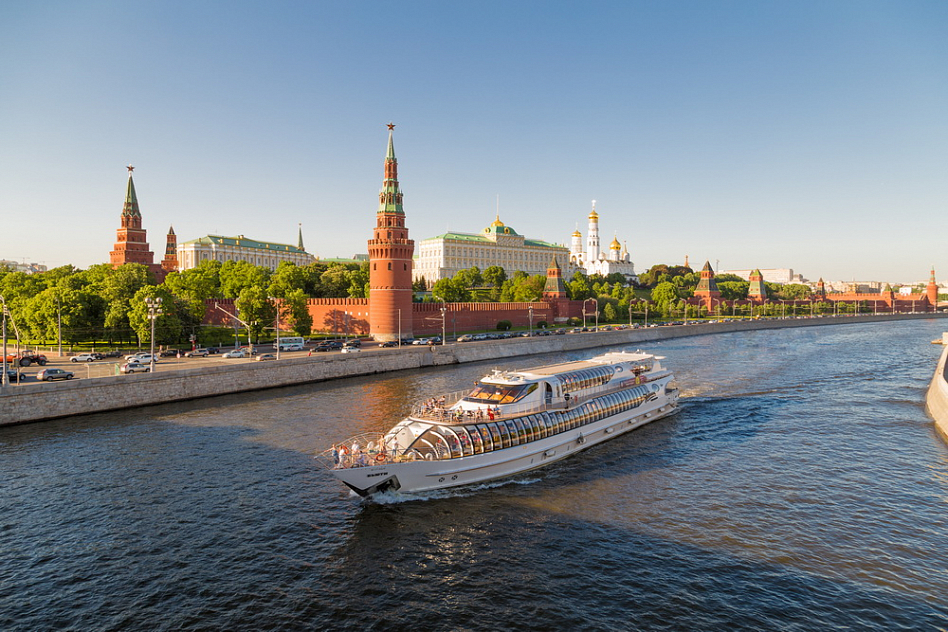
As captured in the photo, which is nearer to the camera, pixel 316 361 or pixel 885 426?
pixel 885 426

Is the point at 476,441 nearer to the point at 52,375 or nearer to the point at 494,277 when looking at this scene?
the point at 52,375

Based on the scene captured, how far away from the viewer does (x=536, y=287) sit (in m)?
134

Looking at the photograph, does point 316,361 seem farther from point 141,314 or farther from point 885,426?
point 885,426

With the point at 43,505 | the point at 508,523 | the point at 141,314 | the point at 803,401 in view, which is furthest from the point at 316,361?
the point at 803,401

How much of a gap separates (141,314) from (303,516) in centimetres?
5053

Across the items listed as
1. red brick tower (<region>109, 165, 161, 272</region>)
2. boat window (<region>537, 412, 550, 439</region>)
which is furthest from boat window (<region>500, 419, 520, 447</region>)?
red brick tower (<region>109, 165, 161, 272</region>)

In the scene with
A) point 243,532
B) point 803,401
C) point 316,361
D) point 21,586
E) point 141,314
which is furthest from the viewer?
point 141,314

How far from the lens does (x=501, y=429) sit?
28.9m

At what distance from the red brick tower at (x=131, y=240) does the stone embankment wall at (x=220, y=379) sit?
72310 mm

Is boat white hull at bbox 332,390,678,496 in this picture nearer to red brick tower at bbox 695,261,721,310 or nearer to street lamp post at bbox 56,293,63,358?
street lamp post at bbox 56,293,63,358

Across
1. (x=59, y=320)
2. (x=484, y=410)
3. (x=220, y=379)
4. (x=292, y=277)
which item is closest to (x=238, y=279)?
(x=292, y=277)

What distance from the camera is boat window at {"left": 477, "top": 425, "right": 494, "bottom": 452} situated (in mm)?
27652

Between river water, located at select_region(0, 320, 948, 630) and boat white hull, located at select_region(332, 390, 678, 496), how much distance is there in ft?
2.61

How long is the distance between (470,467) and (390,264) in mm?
63182
